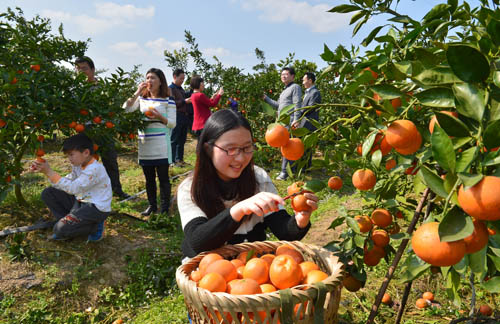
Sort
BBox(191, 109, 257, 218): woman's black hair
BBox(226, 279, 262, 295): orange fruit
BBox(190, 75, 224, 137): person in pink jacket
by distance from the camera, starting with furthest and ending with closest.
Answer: BBox(190, 75, 224, 137): person in pink jacket
BBox(191, 109, 257, 218): woman's black hair
BBox(226, 279, 262, 295): orange fruit

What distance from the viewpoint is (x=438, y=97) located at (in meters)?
0.64

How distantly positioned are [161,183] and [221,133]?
2.53 meters

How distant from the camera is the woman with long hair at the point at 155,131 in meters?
3.71

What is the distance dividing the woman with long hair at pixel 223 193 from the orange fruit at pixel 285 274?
0.78 feet

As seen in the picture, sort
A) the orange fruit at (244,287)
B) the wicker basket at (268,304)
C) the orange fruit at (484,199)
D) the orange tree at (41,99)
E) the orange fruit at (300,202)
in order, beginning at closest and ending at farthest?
1. the orange fruit at (484,199)
2. the wicker basket at (268,304)
3. the orange fruit at (244,287)
4. the orange fruit at (300,202)
5. the orange tree at (41,99)

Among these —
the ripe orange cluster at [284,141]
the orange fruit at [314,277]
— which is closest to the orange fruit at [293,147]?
the ripe orange cluster at [284,141]

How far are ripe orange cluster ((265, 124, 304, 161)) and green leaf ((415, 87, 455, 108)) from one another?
0.42 meters

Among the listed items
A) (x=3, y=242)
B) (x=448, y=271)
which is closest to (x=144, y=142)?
(x=3, y=242)

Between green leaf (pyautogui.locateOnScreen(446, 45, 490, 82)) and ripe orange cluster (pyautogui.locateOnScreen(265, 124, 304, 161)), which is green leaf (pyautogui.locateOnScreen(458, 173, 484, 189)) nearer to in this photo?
green leaf (pyautogui.locateOnScreen(446, 45, 490, 82))

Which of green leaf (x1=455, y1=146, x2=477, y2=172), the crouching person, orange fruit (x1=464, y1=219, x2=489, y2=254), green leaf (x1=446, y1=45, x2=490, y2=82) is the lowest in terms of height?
the crouching person

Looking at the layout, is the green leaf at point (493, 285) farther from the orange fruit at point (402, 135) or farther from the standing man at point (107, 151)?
the standing man at point (107, 151)

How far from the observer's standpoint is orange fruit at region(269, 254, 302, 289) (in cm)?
111

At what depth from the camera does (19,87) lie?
2.71m

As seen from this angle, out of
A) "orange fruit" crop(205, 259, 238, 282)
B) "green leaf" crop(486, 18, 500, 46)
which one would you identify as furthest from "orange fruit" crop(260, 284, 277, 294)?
"green leaf" crop(486, 18, 500, 46)
